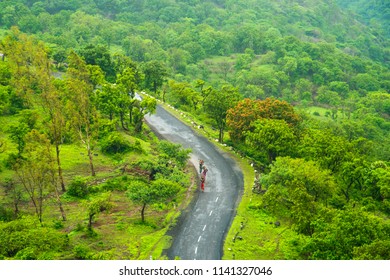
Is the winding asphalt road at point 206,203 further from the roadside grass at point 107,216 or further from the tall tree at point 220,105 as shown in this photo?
the tall tree at point 220,105

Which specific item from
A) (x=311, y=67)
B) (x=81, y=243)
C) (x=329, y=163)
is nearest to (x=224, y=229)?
(x=81, y=243)

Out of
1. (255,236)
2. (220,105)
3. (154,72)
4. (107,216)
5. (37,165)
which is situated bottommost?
(107,216)

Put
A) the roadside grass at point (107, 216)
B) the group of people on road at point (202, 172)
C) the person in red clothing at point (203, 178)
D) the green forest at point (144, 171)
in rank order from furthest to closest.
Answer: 1. the group of people on road at point (202, 172)
2. the person in red clothing at point (203, 178)
3. the roadside grass at point (107, 216)
4. the green forest at point (144, 171)

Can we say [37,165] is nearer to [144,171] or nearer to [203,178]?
[144,171]

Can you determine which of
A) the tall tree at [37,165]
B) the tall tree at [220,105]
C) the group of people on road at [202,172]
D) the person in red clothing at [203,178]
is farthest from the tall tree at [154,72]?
the tall tree at [37,165]

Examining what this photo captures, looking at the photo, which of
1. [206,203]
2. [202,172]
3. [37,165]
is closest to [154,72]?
[202,172]

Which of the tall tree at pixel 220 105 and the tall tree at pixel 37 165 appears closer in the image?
the tall tree at pixel 37 165

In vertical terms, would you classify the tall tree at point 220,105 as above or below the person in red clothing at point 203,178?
above

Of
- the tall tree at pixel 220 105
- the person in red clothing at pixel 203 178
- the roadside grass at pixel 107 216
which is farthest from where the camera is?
the tall tree at pixel 220 105

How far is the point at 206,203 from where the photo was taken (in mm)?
47125

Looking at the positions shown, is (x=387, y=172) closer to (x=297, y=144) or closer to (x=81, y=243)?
(x=297, y=144)

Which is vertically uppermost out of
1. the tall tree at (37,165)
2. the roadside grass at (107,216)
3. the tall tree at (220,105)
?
the tall tree at (37,165)

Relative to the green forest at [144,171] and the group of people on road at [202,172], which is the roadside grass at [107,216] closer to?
the green forest at [144,171]

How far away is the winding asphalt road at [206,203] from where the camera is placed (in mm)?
39031
